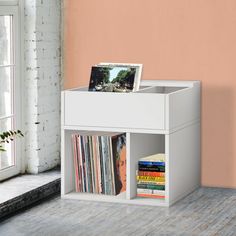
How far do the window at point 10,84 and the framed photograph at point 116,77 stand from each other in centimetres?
51

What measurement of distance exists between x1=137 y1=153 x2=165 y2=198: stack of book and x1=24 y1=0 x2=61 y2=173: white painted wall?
821mm

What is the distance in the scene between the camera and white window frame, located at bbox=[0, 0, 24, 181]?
5188 millimetres

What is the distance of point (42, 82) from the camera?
5.39 metres

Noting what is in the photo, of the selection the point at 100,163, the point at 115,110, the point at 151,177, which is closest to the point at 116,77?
the point at 115,110

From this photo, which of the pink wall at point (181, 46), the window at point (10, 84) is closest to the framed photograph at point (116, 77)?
the pink wall at point (181, 46)

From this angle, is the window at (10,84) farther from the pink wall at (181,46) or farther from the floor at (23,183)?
the pink wall at (181,46)

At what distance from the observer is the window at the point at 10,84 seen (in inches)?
202

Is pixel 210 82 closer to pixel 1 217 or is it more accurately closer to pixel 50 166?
pixel 50 166

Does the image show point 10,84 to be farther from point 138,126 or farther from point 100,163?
point 138,126

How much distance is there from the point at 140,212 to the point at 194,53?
3.97 feet

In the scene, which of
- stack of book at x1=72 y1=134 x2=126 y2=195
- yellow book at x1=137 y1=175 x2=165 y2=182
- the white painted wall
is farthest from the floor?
yellow book at x1=137 y1=175 x2=165 y2=182

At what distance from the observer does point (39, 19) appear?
5.32 meters

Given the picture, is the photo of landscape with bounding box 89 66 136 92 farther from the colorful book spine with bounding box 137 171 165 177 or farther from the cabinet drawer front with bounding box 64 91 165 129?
the colorful book spine with bounding box 137 171 165 177

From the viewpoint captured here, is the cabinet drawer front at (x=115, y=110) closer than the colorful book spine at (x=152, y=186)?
Yes
